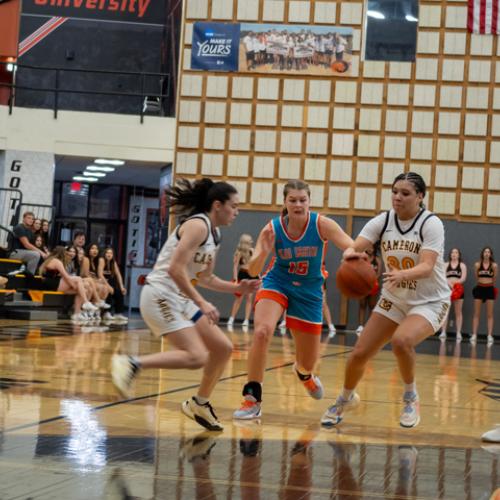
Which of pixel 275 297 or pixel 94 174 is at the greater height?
pixel 94 174

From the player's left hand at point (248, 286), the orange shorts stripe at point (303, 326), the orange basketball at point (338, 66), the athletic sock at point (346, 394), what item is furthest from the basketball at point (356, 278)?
the orange basketball at point (338, 66)

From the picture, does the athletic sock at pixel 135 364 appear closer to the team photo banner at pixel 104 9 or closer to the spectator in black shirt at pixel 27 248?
the spectator in black shirt at pixel 27 248

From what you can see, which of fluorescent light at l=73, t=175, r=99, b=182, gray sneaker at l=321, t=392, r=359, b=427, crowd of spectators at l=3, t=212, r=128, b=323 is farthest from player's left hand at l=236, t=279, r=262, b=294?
fluorescent light at l=73, t=175, r=99, b=182

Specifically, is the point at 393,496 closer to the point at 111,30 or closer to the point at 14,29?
the point at 14,29

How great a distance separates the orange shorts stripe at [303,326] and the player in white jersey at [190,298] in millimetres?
971

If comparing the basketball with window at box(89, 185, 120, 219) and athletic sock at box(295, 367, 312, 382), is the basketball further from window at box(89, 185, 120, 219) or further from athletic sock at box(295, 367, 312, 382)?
window at box(89, 185, 120, 219)

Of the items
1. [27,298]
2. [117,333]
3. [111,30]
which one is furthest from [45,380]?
[111,30]

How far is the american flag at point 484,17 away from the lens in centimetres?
2039

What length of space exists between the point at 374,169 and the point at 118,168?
18.8 ft

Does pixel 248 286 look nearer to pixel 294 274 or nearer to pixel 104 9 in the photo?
pixel 294 274

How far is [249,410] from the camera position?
6.34 metres

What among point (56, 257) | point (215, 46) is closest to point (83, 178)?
point (215, 46)

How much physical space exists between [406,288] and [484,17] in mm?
15568

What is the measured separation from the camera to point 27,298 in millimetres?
16828
